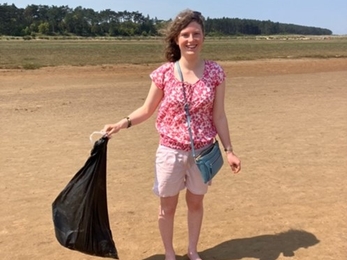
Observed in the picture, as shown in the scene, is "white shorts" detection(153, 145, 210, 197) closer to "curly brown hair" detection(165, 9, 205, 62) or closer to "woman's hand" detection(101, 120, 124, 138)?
"woman's hand" detection(101, 120, 124, 138)

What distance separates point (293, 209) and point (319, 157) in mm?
2191

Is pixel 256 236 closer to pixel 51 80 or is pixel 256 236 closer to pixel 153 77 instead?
pixel 153 77

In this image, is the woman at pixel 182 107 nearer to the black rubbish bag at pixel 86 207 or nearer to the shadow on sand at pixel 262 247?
the black rubbish bag at pixel 86 207

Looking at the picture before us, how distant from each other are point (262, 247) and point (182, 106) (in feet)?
5.22

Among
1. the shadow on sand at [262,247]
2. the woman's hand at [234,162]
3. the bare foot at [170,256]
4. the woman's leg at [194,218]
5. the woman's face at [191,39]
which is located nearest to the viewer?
the woman's face at [191,39]

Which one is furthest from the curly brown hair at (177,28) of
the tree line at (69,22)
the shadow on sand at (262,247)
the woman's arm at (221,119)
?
the tree line at (69,22)

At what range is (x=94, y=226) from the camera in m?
3.51

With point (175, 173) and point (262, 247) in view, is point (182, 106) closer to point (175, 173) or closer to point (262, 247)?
point (175, 173)

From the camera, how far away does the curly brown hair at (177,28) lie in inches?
126

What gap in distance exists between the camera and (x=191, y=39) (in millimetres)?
3184

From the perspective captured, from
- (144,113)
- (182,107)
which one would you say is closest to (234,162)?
(182,107)

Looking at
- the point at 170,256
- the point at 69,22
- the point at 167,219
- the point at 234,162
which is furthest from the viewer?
the point at 69,22

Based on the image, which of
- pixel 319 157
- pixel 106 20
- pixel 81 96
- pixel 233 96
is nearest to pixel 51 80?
pixel 81 96

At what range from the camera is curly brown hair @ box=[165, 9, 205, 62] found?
3.20 metres
